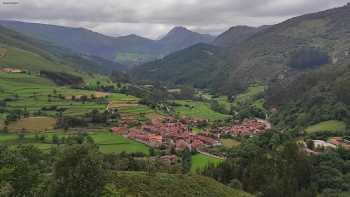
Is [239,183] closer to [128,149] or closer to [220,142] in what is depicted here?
[128,149]

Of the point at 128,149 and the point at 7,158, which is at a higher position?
the point at 7,158

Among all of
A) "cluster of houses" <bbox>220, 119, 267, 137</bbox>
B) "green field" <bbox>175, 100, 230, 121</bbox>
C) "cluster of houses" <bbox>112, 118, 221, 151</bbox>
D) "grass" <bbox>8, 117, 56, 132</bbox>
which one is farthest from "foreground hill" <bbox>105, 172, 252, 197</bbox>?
"green field" <bbox>175, 100, 230, 121</bbox>

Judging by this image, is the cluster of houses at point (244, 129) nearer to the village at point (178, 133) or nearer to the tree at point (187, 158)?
the village at point (178, 133)

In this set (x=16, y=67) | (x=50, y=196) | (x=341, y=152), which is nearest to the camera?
(x=50, y=196)

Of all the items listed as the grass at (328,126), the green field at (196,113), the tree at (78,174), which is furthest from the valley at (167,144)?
the green field at (196,113)

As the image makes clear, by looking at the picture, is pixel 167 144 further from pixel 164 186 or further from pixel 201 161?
pixel 164 186

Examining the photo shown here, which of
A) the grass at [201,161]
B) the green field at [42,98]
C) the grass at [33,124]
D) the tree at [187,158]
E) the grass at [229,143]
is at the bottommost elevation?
the grass at [201,161]

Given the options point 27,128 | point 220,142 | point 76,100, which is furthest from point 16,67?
point 220,142
